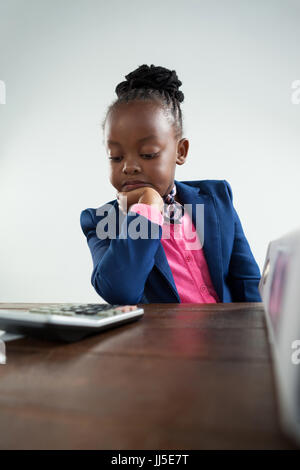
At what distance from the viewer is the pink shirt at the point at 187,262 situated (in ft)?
2.71

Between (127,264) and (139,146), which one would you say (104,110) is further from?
(127,264)

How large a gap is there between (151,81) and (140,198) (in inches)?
14.9

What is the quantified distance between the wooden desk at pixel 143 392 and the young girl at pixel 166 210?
376 mm

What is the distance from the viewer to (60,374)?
0.27 m

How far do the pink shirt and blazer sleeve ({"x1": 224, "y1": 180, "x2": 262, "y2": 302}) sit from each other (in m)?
0.08

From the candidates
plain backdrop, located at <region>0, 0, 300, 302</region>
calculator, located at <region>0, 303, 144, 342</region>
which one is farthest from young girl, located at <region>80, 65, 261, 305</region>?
plain backdrop, located at <region>0, 0, 300, 302</region>

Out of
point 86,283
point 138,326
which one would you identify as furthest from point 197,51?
point 138,326

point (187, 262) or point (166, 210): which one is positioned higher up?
point (166, 210)

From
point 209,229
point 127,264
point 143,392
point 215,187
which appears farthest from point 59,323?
point 215,187

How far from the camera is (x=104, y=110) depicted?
181cm

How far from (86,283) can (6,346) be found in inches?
66.0

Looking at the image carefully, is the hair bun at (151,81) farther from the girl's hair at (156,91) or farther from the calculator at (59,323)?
the calculator at (59,323)

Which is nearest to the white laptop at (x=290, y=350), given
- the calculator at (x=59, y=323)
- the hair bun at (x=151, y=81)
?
the calculator at (x=59, y=323)

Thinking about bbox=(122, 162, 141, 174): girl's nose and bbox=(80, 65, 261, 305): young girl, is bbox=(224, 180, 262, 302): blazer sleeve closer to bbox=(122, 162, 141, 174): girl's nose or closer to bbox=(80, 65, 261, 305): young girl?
bbox=(80, 65, 261, 305): young girl
